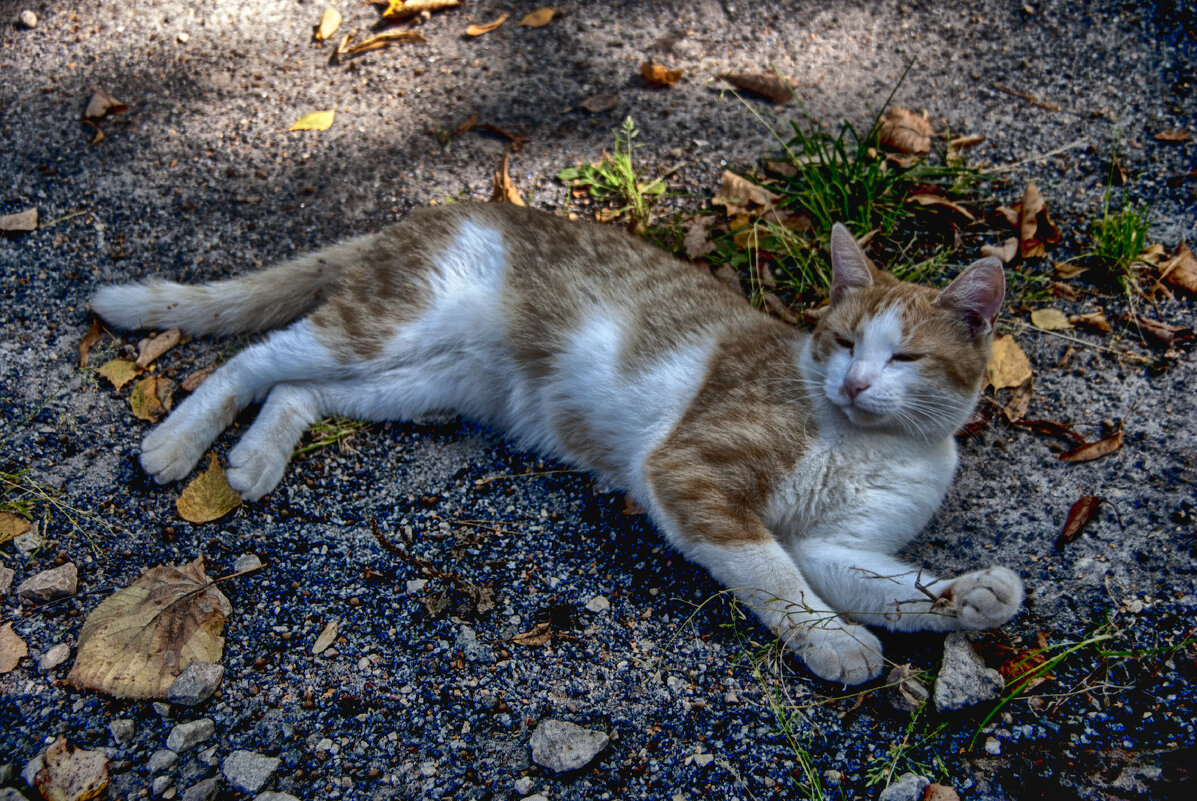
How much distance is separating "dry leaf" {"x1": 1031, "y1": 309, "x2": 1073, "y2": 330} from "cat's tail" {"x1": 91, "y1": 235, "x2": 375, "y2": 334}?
276 cm

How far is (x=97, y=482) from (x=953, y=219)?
11.7 feet

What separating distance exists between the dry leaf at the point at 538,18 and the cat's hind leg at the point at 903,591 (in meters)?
3.26

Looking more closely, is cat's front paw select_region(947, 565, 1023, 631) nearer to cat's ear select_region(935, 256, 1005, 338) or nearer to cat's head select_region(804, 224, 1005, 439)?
cat's head select_region(804, 224, 1005, 439)

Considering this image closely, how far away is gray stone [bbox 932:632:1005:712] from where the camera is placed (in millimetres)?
2125

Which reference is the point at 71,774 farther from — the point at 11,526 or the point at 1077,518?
the point at 1077,518

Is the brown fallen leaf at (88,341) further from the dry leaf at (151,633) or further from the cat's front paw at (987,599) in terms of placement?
the cat's front paw at (987,599)

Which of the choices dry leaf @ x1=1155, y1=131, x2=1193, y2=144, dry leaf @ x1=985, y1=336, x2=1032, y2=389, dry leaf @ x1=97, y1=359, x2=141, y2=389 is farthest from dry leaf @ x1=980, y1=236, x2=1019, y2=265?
dry leaf @ x1=97, y1=359, x2=141, y2=389

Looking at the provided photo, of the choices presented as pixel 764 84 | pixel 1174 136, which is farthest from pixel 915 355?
pixel 1174 136

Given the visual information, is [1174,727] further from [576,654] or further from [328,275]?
[328,275]

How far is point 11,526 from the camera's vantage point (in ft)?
8.25

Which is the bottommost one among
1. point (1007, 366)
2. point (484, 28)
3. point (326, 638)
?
point (326, 638)

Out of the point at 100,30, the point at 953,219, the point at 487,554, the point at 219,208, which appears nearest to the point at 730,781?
the point at 487,554

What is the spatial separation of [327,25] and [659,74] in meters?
1.88

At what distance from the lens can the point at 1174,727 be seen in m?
2.02
